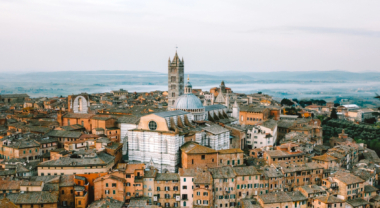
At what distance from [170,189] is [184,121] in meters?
13.4

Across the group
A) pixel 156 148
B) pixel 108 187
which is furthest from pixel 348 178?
pixel 108 187

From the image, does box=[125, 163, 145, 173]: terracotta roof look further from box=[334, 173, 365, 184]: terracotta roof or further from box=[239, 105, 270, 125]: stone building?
box=[239, 105, 270, 125]: stone building

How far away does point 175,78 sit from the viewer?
225 feet

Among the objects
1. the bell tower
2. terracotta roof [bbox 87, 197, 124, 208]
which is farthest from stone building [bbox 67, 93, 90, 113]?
terracotta roof [bbox 87, 197, 124, 208]

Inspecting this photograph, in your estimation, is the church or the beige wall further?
the church

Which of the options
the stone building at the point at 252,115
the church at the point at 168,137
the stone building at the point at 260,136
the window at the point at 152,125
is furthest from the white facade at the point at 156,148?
the stone building at the point at 252,115

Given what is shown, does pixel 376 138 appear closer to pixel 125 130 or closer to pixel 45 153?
pixel 125 130

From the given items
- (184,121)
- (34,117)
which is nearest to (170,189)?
(184,121)

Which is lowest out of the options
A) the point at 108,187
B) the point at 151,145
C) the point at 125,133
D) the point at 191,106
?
the point at 108,187

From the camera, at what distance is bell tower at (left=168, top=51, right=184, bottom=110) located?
68050mm

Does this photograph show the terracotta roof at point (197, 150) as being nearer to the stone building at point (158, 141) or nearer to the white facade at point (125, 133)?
the stone building at point (158, 141)

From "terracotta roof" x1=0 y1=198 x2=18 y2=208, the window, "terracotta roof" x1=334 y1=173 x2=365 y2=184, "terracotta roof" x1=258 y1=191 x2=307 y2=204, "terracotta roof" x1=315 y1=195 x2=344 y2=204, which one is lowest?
"terracotta roof" x1=315 y1=195 x2=344 y2=204

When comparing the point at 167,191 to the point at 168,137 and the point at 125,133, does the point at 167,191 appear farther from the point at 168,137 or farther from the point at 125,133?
the point at 125,133

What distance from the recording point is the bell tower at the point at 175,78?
6805cm
